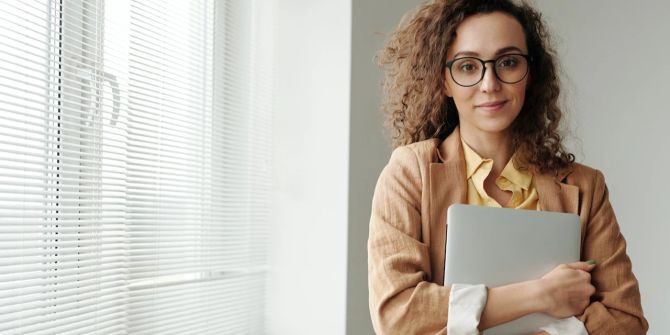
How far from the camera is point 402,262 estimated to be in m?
1.47

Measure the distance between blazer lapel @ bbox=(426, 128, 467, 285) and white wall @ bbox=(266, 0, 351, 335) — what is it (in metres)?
0.94

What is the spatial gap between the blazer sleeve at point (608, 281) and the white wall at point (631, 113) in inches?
62.3

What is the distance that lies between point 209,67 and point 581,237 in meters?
1.38

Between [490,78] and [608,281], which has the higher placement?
[490,78]

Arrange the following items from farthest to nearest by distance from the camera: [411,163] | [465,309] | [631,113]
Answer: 1. [631,113]
2. [411,163]
3. [465,309]

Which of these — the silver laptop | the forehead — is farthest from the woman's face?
the silver laptop

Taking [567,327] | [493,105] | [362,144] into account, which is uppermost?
[493,105]

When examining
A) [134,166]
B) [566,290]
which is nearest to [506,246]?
[566,290]

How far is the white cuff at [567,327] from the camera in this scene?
1.43 m

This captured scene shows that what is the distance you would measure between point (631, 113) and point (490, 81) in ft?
6.47

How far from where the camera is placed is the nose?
151 centimetres

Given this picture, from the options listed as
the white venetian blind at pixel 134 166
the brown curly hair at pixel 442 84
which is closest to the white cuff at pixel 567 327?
the brown curly hair at pixel 442 84

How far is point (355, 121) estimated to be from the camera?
8.33 ft

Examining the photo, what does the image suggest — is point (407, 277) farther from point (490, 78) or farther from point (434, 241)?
Result: point (490, 78)
